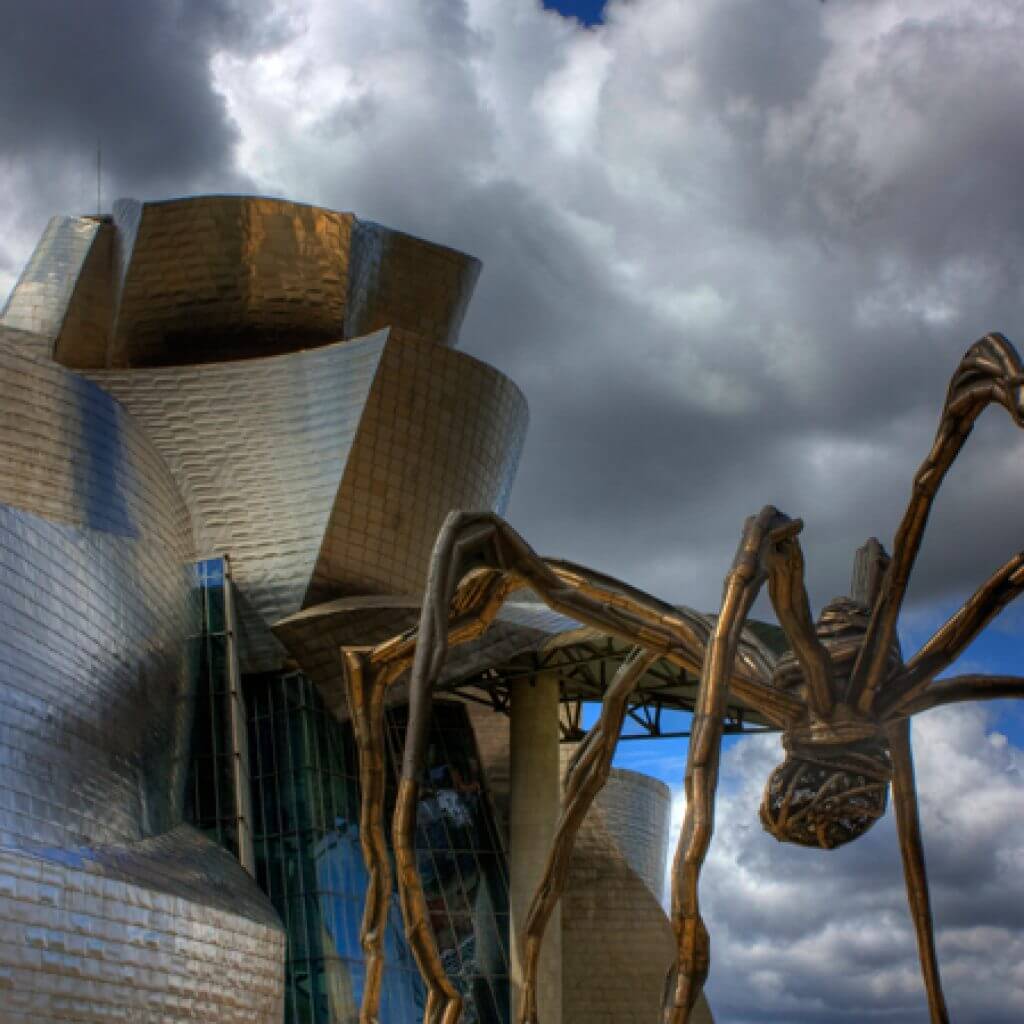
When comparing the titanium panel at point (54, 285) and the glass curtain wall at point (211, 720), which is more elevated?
the titanium panel at point (54, 285)

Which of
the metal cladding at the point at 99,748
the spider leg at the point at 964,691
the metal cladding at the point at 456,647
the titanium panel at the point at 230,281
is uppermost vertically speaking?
the titanium panel at the point at 230,281

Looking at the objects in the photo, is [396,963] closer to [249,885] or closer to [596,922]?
[249,885]

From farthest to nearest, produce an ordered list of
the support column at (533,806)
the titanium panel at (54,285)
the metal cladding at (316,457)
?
the titanium panel at (54,285)
the metal cladding at (316,457)
the support column at (533,806)

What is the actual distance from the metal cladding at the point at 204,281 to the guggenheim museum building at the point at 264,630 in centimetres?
6

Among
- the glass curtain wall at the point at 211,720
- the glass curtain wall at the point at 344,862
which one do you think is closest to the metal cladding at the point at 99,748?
the glass curtain wall at the point at 211,720

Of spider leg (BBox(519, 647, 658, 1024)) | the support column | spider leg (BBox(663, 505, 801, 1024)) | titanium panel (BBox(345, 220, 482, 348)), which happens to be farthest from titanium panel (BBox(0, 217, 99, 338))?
spider leg (BBox(663, 505, 801, 1024))

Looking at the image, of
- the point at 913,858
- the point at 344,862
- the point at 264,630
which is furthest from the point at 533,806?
the point at 913,858

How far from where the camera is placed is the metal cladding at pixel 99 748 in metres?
18.4

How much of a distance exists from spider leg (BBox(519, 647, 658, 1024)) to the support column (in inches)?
784

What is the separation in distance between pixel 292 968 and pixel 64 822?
9.13 metres

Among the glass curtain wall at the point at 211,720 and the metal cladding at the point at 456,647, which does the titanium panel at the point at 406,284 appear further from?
the metal cladding at the point at 456,647

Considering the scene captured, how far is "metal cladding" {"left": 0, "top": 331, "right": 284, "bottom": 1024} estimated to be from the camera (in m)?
18.4

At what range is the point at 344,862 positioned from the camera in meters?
29.5

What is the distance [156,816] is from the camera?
2491cm
